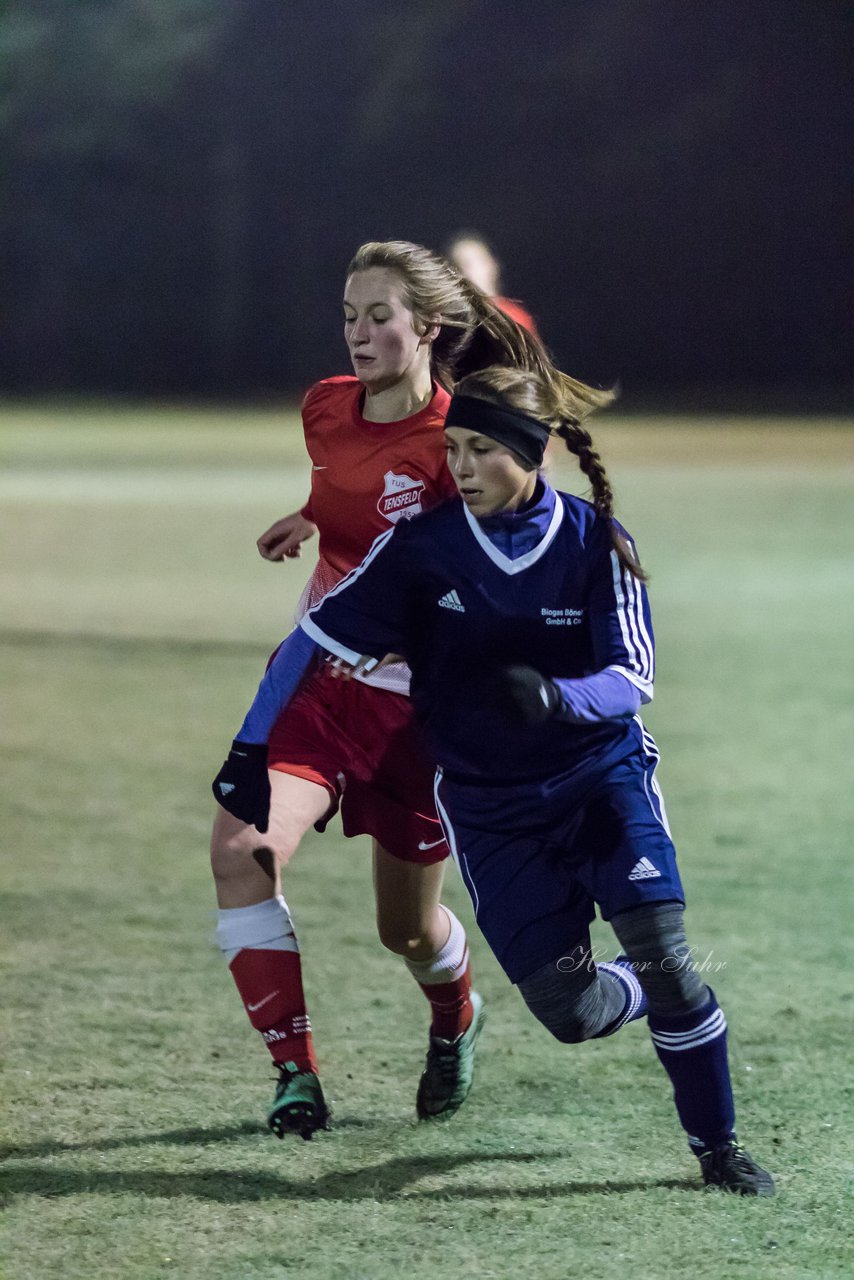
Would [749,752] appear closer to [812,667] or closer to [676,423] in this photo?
[812,667]

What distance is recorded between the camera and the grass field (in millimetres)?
2992

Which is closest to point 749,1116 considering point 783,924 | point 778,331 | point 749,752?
point 783,924

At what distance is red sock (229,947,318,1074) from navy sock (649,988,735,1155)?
28.1 inches

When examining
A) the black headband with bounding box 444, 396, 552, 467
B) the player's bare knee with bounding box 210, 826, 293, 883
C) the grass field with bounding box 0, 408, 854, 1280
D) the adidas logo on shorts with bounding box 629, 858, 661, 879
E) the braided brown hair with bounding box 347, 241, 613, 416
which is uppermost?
the braided brown hair with bounding box 347, 241, 613, 416

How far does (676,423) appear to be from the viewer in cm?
2889

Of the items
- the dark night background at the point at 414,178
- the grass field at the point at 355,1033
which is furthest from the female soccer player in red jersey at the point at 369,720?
the dark night background at the point at 414,178

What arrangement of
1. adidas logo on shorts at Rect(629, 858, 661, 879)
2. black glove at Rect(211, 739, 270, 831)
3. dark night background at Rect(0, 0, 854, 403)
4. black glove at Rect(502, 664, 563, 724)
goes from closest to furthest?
black glove at Rect(502, 664, 563, 724) → adidas logo on shorts at Rect(629, 858, 661, 879) → black glove at Rect(211, 739, 270, 831) → dark night background at Rect(0, 0, 854, 403)

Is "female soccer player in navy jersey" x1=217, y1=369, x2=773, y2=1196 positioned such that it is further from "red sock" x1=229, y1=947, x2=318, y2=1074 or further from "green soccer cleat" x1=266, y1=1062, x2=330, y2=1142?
"green soccer cleat" x1=266, y1=1062, x2=330, y2=1142

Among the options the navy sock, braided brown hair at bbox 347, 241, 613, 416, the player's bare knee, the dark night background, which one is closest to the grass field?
the navy sock

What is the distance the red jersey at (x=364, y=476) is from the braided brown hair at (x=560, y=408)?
29cm

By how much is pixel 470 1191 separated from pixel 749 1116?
0.69m

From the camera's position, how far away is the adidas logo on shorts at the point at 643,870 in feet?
10.1

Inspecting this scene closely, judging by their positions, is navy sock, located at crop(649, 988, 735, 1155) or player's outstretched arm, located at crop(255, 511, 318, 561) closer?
navy sock, located at crop(649, 988, 735, 1155)

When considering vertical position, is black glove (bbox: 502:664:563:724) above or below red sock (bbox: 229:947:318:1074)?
above
